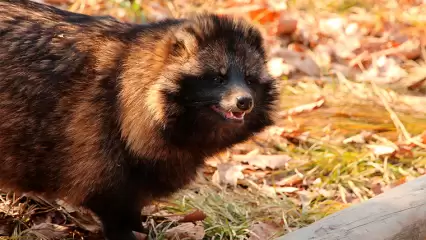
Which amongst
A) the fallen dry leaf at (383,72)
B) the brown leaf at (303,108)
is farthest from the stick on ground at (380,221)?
the fallen dry leaf at (383,72)

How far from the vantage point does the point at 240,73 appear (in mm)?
4020

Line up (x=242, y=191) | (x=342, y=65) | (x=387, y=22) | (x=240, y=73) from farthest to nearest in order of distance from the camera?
1. (x=387, y=22)
2. (x=342, y=65)
3. (x=242, y=191)
4. (x=240, y=73)

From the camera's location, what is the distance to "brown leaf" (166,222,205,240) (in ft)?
15.0

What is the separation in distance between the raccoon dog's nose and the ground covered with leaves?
1.03 m

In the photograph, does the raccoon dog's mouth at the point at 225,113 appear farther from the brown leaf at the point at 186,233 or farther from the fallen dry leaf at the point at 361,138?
the fallen dry leaf at the point at 361,138

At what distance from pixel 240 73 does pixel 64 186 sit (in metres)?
1.12

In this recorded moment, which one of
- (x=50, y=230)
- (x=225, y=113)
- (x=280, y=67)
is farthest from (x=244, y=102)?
(x=280, y=67)

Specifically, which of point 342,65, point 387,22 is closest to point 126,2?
point 342,65

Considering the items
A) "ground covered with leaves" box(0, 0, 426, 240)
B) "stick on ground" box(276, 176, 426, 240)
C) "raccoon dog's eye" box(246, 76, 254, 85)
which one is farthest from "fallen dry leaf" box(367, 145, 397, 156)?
"raccoon dog's eye" box(246, 76, 254, 85)

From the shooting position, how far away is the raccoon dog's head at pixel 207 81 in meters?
3.95

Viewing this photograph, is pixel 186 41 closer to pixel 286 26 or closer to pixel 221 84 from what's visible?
pixel 221 84

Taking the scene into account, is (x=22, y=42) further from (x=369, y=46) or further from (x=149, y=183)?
(x=369, y=46)

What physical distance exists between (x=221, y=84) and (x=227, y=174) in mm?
1576

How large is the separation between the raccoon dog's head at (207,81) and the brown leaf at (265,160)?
151 cm
